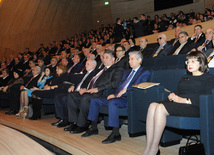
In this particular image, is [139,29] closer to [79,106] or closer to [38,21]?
[79,106]

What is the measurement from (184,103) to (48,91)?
2.38 m

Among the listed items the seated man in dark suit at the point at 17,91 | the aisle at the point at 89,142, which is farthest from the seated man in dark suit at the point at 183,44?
the seated man in dark suit at the point at 17,91

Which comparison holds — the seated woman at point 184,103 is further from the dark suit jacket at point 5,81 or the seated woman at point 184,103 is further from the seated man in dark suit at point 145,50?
the dark suit jacket at point 5,81

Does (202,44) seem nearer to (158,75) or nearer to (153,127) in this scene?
(158,75)

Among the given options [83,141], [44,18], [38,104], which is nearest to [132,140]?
[83,141]

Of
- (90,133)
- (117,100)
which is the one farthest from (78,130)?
(117,100)

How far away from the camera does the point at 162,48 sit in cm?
461

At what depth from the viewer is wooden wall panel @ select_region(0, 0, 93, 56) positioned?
36.1 feet

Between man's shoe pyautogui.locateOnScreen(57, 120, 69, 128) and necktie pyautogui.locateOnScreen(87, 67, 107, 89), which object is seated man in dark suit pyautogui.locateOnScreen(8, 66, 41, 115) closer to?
man's shoe pyautogui.locateOnScreen(57, 120, 69, 128)

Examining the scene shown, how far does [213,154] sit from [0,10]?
421 inches

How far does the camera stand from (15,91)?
473 centimetres

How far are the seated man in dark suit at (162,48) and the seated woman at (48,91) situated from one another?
1682 millimetres

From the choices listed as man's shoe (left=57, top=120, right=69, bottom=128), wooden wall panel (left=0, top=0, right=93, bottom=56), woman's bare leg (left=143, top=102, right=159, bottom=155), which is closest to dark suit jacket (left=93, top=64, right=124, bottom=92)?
man's shoe (left=57, top=120, right=69, bottom=128)

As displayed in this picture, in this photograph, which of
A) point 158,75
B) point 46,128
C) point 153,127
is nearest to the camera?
point 153,127
